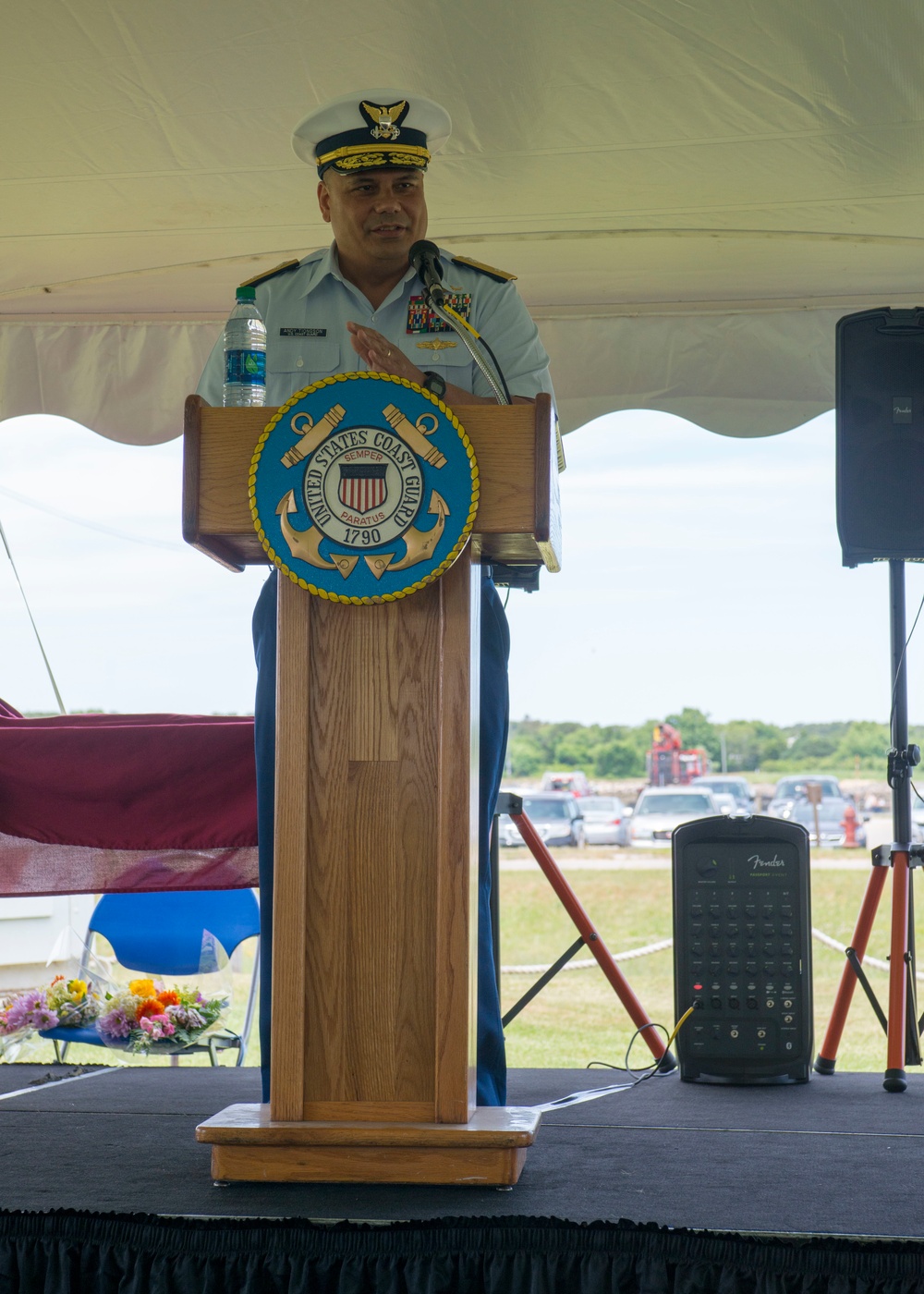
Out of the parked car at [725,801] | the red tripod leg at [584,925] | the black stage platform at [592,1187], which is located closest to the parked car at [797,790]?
the parked car at [725,801]

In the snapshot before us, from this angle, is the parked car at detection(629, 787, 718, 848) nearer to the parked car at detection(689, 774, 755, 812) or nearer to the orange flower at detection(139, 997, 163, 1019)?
the parked car at detection(689, 774, 755, 812)

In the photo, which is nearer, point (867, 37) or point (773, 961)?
point (867, 37)

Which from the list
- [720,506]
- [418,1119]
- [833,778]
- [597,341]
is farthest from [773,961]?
[720,506]

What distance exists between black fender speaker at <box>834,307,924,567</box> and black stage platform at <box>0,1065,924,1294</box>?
4.17 ft

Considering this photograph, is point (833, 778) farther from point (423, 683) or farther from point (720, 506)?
point (423, 683)

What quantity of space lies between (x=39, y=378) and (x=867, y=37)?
7.54ft

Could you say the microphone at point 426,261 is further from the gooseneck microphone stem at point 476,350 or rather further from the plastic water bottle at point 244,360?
the plastic water bottle at point 244,360

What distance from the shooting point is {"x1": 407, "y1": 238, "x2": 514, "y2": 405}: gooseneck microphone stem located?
1.50 meters

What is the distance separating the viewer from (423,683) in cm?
143

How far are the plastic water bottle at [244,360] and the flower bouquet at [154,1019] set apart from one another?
2.01 m

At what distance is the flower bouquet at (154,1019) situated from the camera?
10.1 ft

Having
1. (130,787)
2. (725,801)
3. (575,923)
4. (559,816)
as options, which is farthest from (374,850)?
(725,801)

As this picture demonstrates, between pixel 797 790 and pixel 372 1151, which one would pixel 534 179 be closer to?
pixel 372 1151

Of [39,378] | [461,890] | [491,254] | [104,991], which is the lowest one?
[104,991]
